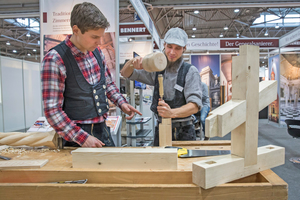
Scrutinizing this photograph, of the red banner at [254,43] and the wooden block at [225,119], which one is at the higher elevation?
the red banner at [254,43]

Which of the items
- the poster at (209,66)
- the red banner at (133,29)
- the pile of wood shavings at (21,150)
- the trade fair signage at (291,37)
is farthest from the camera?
the poster at (209,66)

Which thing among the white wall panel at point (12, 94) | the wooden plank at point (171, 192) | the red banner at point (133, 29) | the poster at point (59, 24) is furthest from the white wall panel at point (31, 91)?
the wooden plank at point (171, 192)

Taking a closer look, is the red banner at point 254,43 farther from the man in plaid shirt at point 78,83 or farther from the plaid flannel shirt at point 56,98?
the plaid flannel shirt at point 56,98

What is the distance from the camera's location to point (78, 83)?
1.17 meters

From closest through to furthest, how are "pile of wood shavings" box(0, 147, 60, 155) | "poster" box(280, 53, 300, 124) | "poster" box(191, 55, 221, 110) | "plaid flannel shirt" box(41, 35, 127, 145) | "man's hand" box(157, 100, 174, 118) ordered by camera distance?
"plaid flannel shirt" box(41, 35, 127, 145) < "pile of wood shavings" box(0, 147, 60, 155) < "man's hand" box(157, 100, 174, 118) < "poster" box(280, 53, 300, 124) < "poster" box(191, 55, 221, 110)

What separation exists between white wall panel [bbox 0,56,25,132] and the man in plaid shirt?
6282 millimetres

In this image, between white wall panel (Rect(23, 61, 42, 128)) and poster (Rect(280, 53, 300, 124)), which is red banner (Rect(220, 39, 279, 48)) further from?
white wall panel (Rect(23, 61, 42, 128))

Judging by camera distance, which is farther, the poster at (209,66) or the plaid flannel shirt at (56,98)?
the poster at (209,66)

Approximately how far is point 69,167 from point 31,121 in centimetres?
770

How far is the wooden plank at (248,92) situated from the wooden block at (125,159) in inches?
11.4

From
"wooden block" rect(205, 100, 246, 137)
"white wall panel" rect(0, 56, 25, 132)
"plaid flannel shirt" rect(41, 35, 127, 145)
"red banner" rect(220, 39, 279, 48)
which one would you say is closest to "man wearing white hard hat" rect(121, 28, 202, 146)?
"plaid flannel shirt" rect(41, 35, 127, 145)

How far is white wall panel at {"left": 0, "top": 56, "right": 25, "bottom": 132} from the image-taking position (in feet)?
20.5

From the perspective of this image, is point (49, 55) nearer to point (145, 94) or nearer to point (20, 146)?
point (20, 146)

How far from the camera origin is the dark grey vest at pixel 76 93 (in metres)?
1.16
